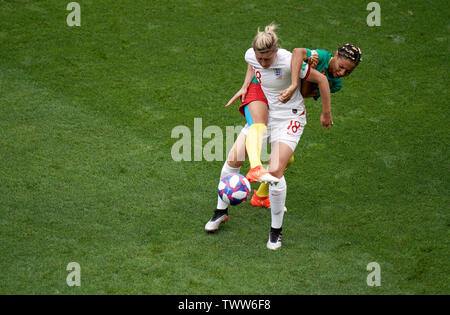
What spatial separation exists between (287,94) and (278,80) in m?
0.18

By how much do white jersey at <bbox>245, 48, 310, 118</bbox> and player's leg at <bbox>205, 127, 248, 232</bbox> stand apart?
376 mm

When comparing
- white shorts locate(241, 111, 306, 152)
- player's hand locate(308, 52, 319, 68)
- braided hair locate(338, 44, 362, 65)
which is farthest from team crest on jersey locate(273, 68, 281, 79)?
braided hair locate(338, 44, 362, 65)

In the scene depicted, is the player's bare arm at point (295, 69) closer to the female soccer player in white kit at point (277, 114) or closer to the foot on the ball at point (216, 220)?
the female soccer player in white kit at point (277, 114)

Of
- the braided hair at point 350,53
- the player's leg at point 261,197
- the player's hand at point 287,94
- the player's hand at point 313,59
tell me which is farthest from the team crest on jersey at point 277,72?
the player's leg at point 261,197

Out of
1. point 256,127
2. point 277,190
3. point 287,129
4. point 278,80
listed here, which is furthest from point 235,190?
point 278,80

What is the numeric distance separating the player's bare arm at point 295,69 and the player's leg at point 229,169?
22.5 inches

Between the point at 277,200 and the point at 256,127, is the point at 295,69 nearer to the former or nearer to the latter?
the point at 256,127

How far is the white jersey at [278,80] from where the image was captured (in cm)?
450

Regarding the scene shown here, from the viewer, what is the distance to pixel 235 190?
448 centimetres

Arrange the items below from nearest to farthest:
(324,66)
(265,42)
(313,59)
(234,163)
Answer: (265,42), (313,59), (324,66), (234,163)

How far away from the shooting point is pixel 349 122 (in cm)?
657
